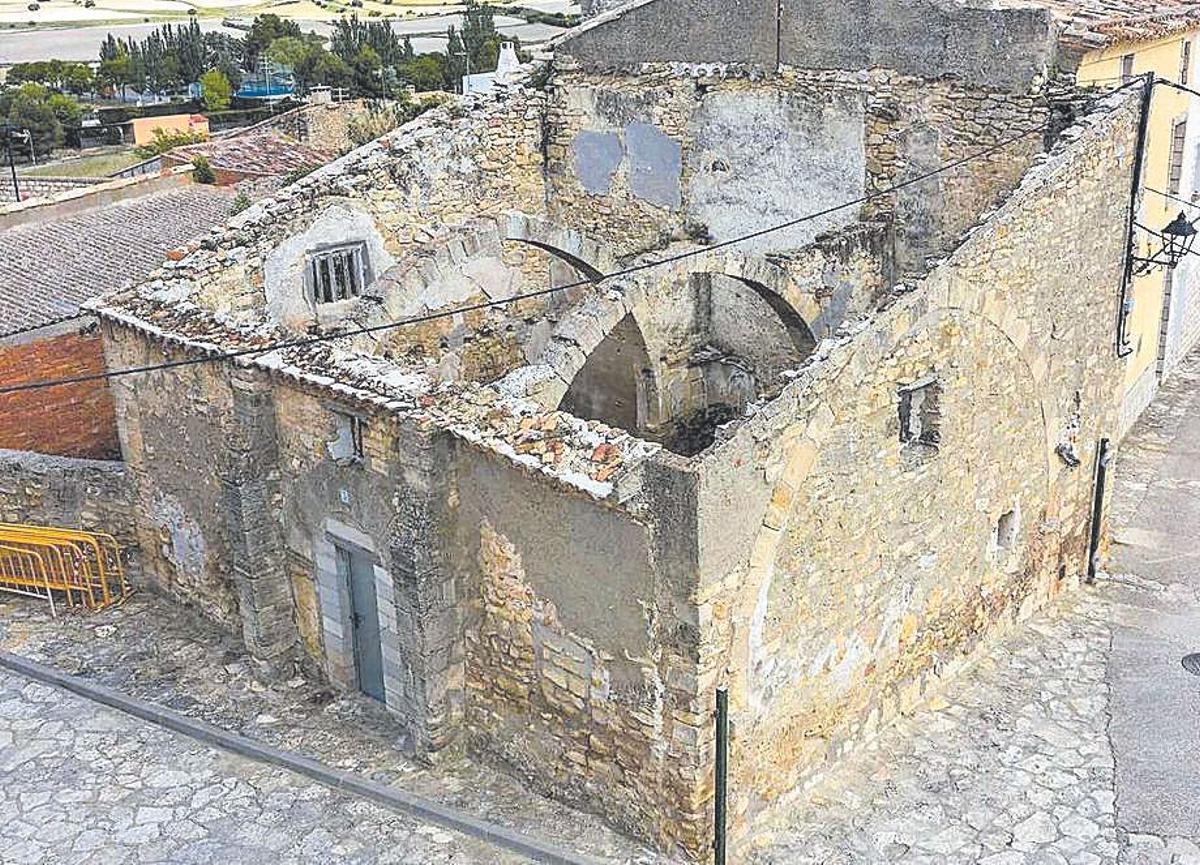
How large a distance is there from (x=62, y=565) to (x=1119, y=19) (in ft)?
41.8

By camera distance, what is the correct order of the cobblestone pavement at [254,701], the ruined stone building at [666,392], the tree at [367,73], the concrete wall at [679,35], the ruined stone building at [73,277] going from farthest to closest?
the tree at [367,73]
the ruined stone building at [73,277]
the concrete wall at [679,35]
the cobblestone pavement at [254,701]
the ruined stone building at [666,392]

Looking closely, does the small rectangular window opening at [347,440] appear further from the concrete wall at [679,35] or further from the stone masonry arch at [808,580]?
the concrete wall at [679,35]

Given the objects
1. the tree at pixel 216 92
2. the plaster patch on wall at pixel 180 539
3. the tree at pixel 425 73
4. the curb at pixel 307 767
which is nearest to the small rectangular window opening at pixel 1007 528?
the curb at pixel 307 767

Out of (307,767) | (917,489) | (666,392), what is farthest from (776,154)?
(307,767)

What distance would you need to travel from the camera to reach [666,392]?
1506 cm

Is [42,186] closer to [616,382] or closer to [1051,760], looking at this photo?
[616,382]

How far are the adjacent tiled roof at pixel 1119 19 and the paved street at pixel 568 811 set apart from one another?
5.74 m

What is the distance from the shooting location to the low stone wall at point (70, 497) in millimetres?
13906

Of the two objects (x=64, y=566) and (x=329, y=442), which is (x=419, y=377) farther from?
(x=64, y=566)

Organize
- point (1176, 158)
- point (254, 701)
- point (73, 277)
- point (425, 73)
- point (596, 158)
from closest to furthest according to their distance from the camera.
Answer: point (254, 701)
point (596, 158)
point (1176, 158)
point (73, 277)
point (425, 73)

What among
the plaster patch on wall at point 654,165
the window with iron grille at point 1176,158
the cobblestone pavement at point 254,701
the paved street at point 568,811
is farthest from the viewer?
the window with iron grille at point 1176,158

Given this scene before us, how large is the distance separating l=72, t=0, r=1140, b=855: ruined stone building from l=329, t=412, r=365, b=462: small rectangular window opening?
30 mm

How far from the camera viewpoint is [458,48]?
61.8 metres

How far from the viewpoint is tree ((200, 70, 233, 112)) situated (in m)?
58.8
